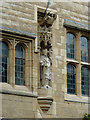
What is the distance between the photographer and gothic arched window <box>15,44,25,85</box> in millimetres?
21000

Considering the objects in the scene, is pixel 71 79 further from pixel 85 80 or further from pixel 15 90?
pixel 15 90

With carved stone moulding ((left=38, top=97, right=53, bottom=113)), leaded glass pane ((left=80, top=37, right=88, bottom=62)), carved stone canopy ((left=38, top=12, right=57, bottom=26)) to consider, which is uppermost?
carved stone canopy ((left=38, top=12, right=57, bottom=26))

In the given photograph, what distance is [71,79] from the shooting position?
894 inches

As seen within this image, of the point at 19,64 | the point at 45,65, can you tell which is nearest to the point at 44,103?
the point at 45,65

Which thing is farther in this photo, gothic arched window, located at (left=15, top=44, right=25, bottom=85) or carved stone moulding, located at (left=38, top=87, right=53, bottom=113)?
carved stone moulding, located at (left=38, top=87, right=53, bottom=113)

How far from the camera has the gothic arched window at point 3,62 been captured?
810 inches

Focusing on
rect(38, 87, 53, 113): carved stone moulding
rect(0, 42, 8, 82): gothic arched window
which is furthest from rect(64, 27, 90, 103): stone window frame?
rect(0, 42, 8, 82): gothic arched window

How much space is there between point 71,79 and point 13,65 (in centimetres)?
302

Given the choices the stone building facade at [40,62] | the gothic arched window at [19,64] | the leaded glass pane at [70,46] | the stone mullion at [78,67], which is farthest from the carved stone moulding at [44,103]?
the leaded glass pane at [70,46]

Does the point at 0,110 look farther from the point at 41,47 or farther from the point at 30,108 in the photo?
the point at 41,47

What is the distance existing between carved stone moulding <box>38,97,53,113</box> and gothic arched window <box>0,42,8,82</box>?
60.3 inches

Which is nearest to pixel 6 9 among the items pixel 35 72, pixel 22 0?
pixel 22 0

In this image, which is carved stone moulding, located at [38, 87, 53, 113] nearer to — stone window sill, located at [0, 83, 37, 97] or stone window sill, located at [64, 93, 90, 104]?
stone window sill, located at [0, 83, 37, 97]

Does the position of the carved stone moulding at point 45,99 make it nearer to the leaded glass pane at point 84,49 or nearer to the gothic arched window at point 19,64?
the gothic arched window at point 19,64
